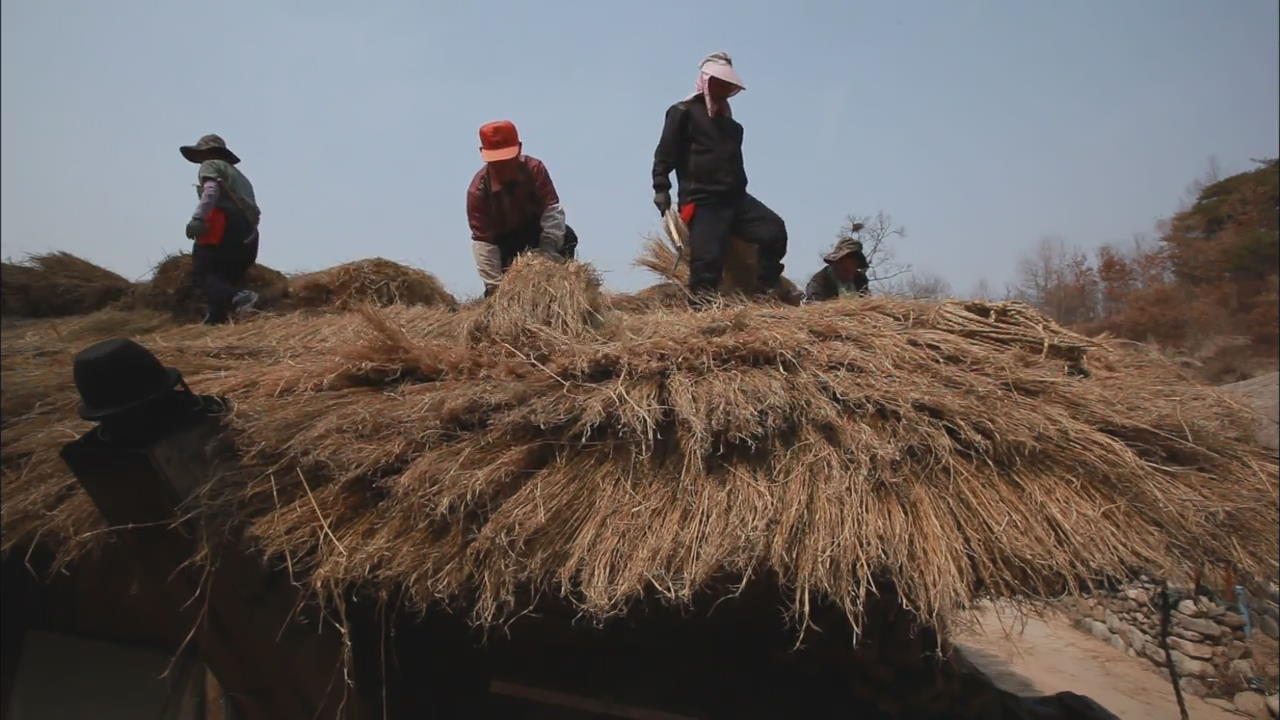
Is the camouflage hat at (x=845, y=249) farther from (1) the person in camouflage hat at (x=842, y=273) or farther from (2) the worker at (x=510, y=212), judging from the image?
(2) the worker at (x=510, y=212)

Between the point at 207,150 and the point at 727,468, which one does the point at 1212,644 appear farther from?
the point at 207,150

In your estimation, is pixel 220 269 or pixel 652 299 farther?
pixel 220 269

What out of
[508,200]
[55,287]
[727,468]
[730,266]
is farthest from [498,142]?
[55,287]

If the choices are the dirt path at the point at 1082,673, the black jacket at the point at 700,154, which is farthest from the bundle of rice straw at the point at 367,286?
the dirt path at the point at 1082,673

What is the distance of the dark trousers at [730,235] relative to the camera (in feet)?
12.2

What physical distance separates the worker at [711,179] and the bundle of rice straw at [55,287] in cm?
345

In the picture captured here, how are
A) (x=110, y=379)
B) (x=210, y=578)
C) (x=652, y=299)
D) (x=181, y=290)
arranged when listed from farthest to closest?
(x=181, y=290) → (x=652, y=299) → (x=210, y=578) → (x=110, y=379)

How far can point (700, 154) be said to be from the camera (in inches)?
150

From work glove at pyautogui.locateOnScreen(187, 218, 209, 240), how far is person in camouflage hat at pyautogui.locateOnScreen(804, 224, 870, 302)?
3.26 meters

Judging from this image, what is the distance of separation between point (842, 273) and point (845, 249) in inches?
5.3

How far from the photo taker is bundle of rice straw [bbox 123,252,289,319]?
4.55m

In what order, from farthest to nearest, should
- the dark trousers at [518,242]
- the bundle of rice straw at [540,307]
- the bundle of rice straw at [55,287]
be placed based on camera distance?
the bundle of rice straw at [55,287] < the dark trousers at [518,242] < the bundle of rice straw at [540,307]

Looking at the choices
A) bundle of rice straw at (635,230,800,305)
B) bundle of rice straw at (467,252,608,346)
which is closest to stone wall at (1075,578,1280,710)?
bundle of rice straw at (635,230,800,305)

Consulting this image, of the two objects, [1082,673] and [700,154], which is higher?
[700,154]
